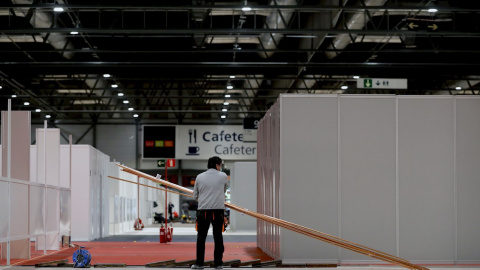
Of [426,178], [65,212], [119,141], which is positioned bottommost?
[65,212]

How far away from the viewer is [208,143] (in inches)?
1661

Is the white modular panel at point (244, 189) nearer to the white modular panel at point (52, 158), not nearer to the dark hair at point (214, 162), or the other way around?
the white modular panel at point (52, 158)

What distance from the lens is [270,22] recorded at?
24078 mm

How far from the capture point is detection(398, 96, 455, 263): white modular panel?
13336 millimetres

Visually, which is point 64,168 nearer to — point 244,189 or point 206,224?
point 206,224

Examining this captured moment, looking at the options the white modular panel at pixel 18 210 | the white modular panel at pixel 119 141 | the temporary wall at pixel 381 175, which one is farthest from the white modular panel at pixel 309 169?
the white modular panel at pixel 119 141

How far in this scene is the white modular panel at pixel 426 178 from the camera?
13336 mm

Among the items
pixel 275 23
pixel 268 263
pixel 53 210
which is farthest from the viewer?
pixel 275 23

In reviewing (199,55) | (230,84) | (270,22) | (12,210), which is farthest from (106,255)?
(230,84)

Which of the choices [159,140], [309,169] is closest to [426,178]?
[309,169]

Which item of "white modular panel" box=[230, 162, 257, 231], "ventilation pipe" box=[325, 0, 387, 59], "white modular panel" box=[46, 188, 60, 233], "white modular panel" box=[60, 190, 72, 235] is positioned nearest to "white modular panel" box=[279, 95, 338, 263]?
"white modular panel" box=[46, 188, 60, 233]

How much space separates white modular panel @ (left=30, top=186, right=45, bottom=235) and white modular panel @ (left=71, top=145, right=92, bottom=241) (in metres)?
6.96

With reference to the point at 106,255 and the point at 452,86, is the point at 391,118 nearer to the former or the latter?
the point at 106,255

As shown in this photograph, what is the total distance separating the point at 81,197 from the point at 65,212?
4.23 meters
